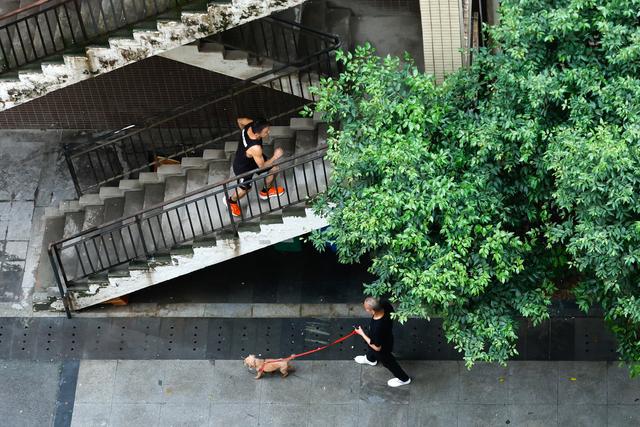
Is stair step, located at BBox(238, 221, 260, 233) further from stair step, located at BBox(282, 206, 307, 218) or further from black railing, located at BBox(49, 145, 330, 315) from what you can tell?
stair step, located at BBox(282, 206, 307, 218)

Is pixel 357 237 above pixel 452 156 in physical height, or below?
below

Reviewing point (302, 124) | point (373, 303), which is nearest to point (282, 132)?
point (302, 124)

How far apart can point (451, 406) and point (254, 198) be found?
156 inches

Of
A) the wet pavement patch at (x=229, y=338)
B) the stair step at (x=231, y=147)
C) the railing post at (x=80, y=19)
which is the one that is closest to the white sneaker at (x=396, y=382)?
the wet pavement patch at (x=229, y=338)

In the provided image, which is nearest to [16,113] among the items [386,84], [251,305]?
[251,305]

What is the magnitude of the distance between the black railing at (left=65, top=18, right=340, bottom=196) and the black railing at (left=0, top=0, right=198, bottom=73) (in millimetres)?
1731

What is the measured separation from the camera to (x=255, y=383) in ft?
51.0

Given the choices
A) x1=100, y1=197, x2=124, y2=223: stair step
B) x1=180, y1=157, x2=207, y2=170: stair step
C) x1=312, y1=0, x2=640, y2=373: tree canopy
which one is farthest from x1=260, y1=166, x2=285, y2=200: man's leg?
x1=100, y1=197, x2=124, y2=223: stair step

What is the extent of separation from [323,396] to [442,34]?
5262 millimetres

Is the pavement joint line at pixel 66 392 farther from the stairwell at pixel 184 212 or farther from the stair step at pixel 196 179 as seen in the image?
the stair step at pixel 196 179

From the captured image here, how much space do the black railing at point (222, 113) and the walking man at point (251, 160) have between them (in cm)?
119

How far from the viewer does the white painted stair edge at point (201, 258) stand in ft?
48.1

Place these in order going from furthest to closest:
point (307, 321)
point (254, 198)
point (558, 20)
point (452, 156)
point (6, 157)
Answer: point (6, 157) < point (307, 321) < point (254, 198) < point (452, 156) < point (558, 20)

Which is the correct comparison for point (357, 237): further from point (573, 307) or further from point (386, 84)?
point (573, 307)
